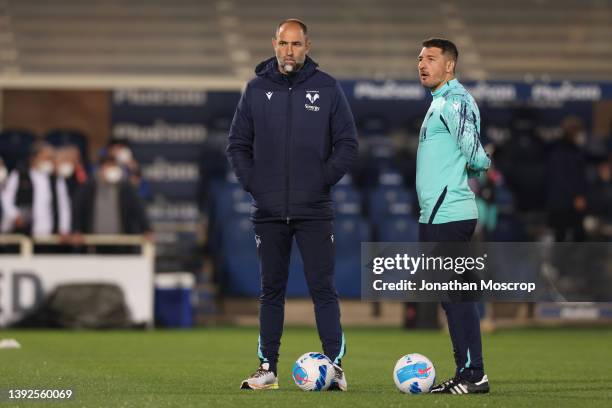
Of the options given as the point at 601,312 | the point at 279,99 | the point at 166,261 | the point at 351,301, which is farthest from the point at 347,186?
the point at 279,99

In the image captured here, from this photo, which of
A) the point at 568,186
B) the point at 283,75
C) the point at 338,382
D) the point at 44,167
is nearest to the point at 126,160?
the point at 44,167

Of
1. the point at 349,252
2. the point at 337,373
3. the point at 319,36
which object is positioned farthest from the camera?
the point at 319,36

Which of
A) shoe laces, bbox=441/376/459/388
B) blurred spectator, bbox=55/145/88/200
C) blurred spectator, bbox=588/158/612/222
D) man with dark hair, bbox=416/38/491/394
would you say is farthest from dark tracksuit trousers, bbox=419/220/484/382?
blurred spectator, bbox=588/158/612/222

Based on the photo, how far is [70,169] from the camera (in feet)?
57.5

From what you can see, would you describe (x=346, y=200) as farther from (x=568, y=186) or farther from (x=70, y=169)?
(x=70, y=169)

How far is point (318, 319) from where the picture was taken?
25.8 feet

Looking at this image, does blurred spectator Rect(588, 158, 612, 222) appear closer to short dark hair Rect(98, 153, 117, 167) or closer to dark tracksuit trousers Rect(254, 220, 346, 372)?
short dark hair Rect(98, 153, 117, 167)

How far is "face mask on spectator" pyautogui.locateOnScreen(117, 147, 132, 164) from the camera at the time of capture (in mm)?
17750

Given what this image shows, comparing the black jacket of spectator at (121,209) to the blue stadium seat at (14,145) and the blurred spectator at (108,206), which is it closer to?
the blurred spectator at (108,206)

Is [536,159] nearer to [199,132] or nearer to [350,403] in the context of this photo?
[199,132]

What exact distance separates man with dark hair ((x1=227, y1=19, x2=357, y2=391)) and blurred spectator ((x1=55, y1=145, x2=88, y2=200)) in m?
9.51

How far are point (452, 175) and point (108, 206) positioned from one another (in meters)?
10.1

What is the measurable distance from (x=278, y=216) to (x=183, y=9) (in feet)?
49.3

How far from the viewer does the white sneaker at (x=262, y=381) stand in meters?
7.84
